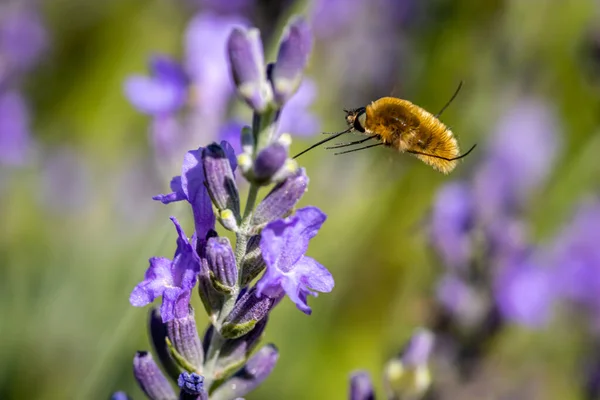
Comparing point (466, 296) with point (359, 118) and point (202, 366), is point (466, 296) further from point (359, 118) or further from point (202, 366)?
point (202, 366)

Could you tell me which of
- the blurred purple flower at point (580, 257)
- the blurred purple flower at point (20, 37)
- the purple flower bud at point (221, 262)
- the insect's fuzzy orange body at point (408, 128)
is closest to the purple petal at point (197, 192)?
the purple flower bud at point (221, 262)

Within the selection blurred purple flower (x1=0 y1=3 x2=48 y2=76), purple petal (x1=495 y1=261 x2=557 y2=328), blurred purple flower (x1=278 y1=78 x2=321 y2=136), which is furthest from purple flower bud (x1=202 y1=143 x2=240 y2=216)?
blurred purple flower (x1=0 y1=3 x2=48 y2=76)

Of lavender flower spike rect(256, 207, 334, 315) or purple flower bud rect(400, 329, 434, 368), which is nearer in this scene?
lavender flower spike rect(256, 207, 334, 315)

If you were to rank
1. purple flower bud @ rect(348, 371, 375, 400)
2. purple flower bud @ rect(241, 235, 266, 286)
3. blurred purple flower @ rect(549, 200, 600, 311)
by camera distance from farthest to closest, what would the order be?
blurred purple flower @ rect(549, 200, 600, 311), purple flower bud @ rect(348, 371, 375, 400), purple flower bud @ rect(241, 235, 266, 286)

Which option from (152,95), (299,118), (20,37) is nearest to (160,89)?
(152,95)

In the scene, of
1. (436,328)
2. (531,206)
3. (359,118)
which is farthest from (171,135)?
(531,206)

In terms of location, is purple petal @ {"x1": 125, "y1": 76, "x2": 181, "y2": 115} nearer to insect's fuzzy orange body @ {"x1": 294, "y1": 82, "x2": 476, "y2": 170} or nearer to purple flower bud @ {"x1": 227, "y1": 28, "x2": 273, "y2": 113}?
insect's fuzzy orange body @ {"x1": 294, "y1": 82, "x2": 476, "y2": 170}
